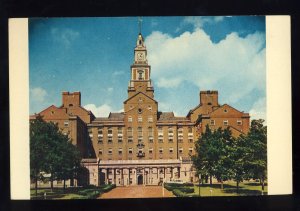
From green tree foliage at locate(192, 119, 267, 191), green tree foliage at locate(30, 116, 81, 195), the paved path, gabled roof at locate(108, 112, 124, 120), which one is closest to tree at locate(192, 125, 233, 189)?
green tree foliage at locate(192, 119, 267, 191)

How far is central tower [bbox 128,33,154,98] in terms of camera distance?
8844 mm

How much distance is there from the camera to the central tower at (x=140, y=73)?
8844mm

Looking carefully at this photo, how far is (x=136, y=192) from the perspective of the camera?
8992 mm

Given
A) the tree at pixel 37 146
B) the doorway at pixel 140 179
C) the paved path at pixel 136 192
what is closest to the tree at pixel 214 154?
the paved path at pixel 136 192

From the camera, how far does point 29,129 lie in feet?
28.8

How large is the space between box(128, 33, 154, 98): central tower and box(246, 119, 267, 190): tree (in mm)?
1863

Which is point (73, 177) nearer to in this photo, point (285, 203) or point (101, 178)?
point (101, 178)

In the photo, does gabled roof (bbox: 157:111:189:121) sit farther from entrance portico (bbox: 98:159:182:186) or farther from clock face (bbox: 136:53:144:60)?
clock face (bbox: 136:53:144:60)

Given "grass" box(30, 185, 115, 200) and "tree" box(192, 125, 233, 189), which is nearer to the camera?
"grass" box(30, 185, 115, 200)

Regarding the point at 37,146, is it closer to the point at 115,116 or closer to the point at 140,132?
the point at 115,116

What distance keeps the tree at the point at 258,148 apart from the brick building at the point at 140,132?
0.16m

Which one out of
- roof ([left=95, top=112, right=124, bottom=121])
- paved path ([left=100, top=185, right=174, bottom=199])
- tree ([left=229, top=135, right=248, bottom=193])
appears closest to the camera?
paved path ([left=100, top=185, right=174, bottom=199])

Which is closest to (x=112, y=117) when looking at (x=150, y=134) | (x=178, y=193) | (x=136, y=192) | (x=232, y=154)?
(x=150, y=134)

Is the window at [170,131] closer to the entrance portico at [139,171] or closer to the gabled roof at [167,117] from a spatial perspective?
the gabled roof at [167,117]
